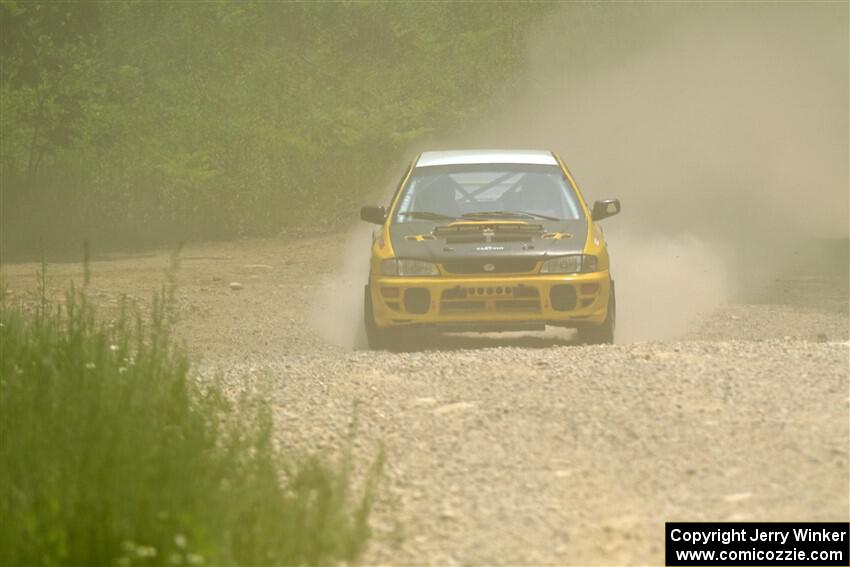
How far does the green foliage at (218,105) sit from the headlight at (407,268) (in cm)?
1324

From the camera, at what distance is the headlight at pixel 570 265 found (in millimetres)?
12820

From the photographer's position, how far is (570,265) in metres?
12.9

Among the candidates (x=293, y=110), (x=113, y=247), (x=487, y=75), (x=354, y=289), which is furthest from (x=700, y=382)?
(x=487, y=75)

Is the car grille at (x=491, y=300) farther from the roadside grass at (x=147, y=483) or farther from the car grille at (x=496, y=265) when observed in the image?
the roadside grass at (x=147, y=483)

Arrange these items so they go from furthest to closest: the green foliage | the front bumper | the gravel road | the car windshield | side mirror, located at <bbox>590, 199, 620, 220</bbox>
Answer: the green foliage
side mirror, located at <bbox>590, 199, 620, 220</bbox>
the car windshield
the front bumper
the gravel road

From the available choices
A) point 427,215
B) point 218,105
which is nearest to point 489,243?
point 427,215

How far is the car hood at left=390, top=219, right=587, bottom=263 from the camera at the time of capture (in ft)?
42.2

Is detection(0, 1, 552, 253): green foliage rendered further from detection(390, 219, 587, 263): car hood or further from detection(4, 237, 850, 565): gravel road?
detection(4, 237, 850, 565): gravel road

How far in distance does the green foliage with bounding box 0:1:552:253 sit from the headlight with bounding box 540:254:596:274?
13.9 m

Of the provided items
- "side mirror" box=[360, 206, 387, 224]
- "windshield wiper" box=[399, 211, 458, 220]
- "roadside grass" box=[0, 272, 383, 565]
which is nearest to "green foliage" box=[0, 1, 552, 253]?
"side mirror" box=[360, 206, 387, 224]

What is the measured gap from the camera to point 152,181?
90.7 feet

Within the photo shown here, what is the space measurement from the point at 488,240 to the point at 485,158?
5.53ft

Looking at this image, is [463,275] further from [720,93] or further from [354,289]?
[720,93]

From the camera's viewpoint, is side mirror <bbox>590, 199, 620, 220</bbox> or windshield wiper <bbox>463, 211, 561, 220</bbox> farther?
side mirror <bbox>590, 199, 620, 220</bbox>
